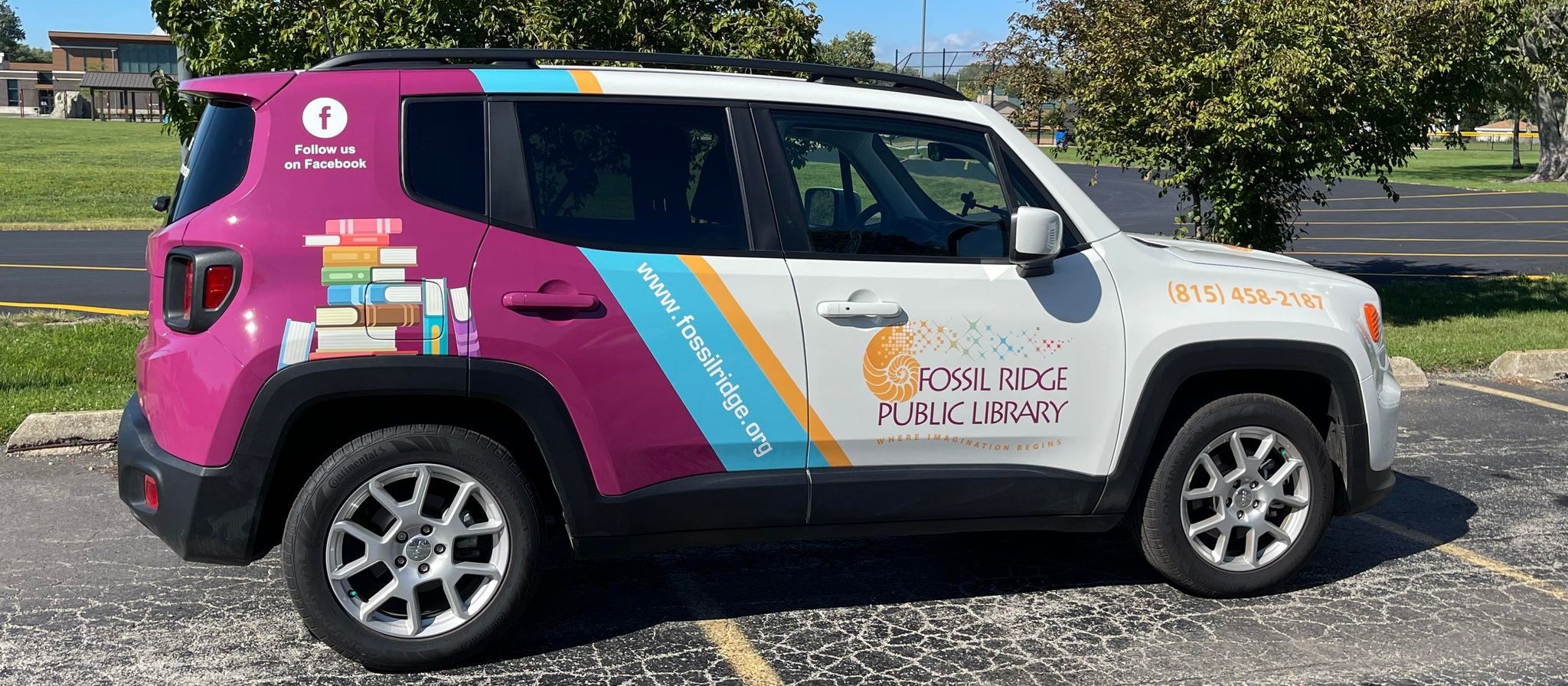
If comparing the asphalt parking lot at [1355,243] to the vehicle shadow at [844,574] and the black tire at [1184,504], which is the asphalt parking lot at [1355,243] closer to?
the vehicle shadow at [844,574]

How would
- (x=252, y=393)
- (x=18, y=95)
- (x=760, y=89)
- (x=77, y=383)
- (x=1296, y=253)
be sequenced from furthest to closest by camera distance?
(x=18, y=95)
(x=1296, y=253)
(x=77, y=383)
(x=760, y=89)
(x=252, y=393)

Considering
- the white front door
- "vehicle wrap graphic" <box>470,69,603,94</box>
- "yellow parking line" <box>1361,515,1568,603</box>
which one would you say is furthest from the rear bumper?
"yellow parking line" <box>1361,515,1568,603</box>

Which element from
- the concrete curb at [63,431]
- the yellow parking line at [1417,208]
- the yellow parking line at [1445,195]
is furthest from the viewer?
the yellow parking line at [1445,195]

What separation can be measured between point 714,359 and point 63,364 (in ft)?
20.3

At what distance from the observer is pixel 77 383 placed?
8219 millimetres

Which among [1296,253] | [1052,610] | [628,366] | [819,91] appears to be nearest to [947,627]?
[1052,610]

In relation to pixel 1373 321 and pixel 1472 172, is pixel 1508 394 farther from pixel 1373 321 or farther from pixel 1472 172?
pixel 1472 172

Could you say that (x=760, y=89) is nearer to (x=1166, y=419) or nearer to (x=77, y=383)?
(x=1166, y=419)

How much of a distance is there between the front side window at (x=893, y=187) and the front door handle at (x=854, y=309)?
19cm

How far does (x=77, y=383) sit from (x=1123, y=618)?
639cm

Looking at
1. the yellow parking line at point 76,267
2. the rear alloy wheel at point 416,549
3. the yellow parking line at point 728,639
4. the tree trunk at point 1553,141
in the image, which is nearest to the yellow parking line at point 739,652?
the yellow parking line at point 728,639

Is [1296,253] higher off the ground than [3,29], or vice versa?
[3,29]

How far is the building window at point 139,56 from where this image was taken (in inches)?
4331

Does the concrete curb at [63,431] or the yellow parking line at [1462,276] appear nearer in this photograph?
the concrete curb at [63,431]
